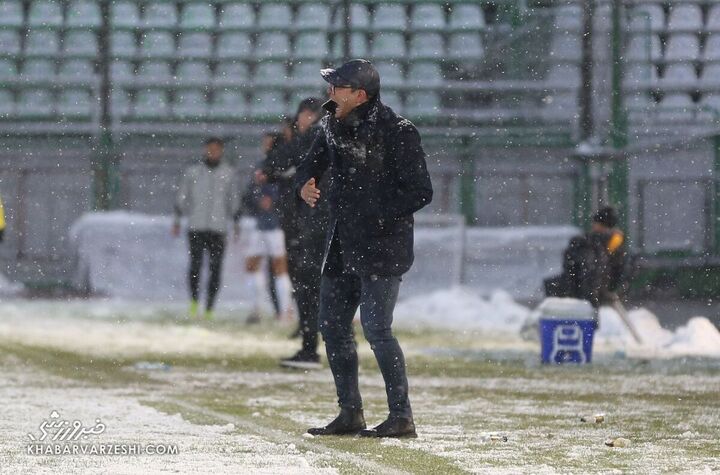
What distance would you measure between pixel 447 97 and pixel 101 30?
4.90 meters

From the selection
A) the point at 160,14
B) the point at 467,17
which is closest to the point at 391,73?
the point at 467,17

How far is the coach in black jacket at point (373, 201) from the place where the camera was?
7.09m

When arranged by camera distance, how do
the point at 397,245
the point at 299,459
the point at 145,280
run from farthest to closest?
the point at 145,280 < the point at 397,245 < the point at 299,459

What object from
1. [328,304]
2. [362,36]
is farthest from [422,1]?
[328,304]

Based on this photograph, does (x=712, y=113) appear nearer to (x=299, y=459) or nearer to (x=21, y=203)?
Answer: (x=21, y=203)

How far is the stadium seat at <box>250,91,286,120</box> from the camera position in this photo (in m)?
25.0

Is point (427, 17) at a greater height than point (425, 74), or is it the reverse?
point (427, 17)

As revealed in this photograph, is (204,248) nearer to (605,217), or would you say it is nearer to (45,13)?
(605,217)

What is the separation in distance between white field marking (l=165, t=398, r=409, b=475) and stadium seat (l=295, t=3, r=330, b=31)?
A: 16923 millimetres

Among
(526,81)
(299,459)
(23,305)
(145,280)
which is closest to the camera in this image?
(299,459)

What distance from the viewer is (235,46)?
1020 inches

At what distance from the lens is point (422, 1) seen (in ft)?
84.8

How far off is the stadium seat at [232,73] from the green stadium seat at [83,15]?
1.82 m

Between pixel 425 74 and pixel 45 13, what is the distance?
551cm
